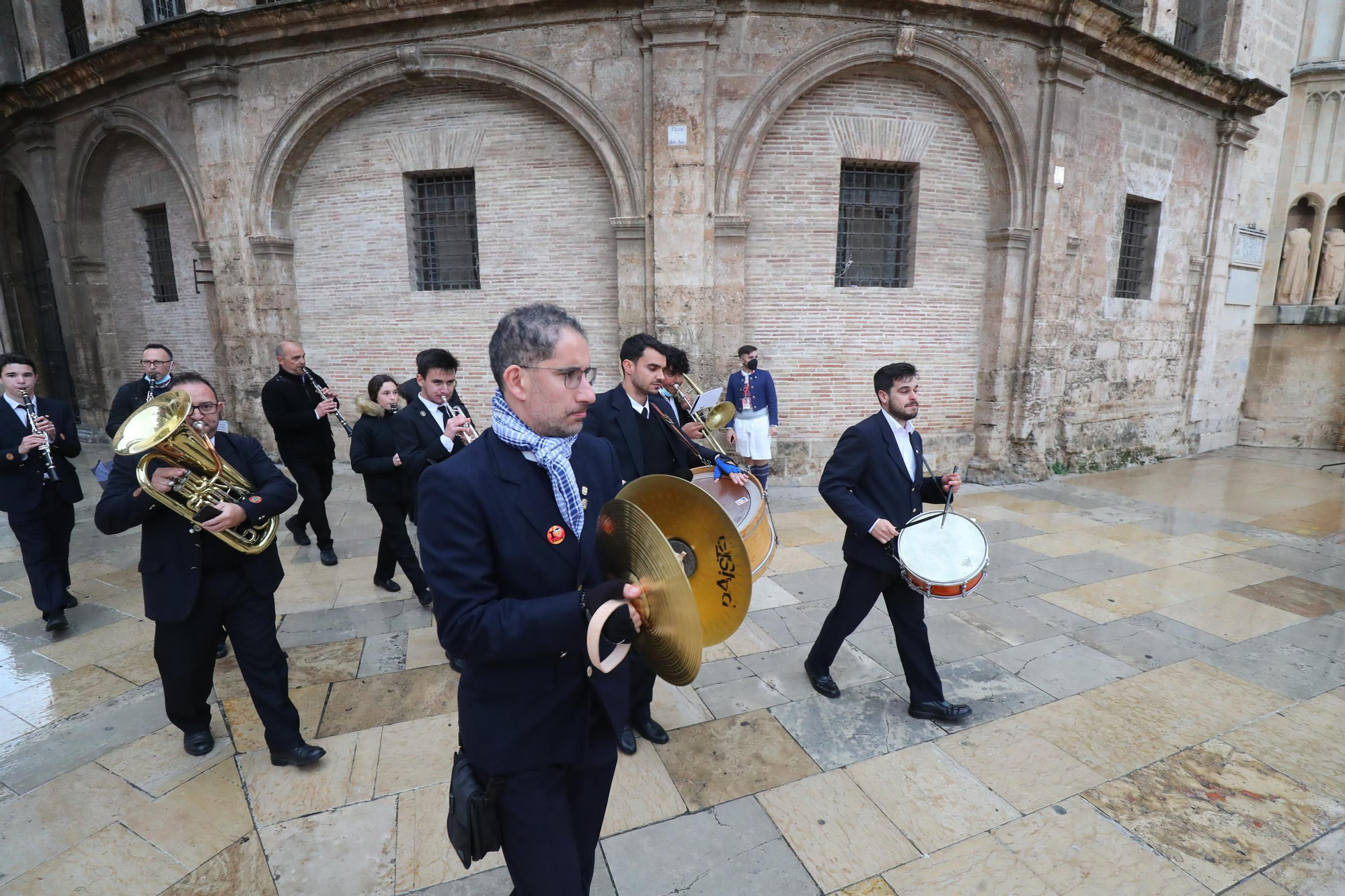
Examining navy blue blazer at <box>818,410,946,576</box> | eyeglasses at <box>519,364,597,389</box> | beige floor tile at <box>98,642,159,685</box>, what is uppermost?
eyeglasses at <box>519,364,597,389</box>

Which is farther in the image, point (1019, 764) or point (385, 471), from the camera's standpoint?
point (385, 471)

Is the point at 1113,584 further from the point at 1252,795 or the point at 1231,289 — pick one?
the point at 1231,289

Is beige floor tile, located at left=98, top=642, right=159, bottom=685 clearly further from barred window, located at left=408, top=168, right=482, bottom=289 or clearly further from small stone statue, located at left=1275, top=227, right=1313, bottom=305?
small stone statue, located at left=1275, top=227, right=1313, bottom=305

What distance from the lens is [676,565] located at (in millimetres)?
1416

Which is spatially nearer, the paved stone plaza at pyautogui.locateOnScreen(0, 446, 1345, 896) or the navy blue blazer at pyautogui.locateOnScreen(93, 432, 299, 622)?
the paved stone plaza at pyautogui.locateOnScreen(0, 446, 1345, 896)

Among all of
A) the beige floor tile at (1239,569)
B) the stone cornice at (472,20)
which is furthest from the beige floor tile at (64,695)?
the beige floor tile at (1239,569)

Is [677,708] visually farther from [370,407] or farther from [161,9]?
[161,9]

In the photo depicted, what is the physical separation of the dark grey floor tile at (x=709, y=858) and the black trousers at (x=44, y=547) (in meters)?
4.70

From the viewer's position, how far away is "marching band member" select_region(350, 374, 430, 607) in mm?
4727

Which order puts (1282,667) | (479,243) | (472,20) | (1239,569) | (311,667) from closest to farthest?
(311,667) < (1282,667) < (1239,569) < (472,20) < (479,243)

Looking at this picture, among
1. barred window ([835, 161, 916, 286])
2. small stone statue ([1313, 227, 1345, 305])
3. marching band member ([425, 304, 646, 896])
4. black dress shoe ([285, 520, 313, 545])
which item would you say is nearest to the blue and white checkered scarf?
marching band member ([425, 304, 646, 896])

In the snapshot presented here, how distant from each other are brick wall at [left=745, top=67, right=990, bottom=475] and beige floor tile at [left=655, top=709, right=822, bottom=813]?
5592mm

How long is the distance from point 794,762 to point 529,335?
2.61m

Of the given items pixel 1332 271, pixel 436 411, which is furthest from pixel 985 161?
pixel 1332 271
